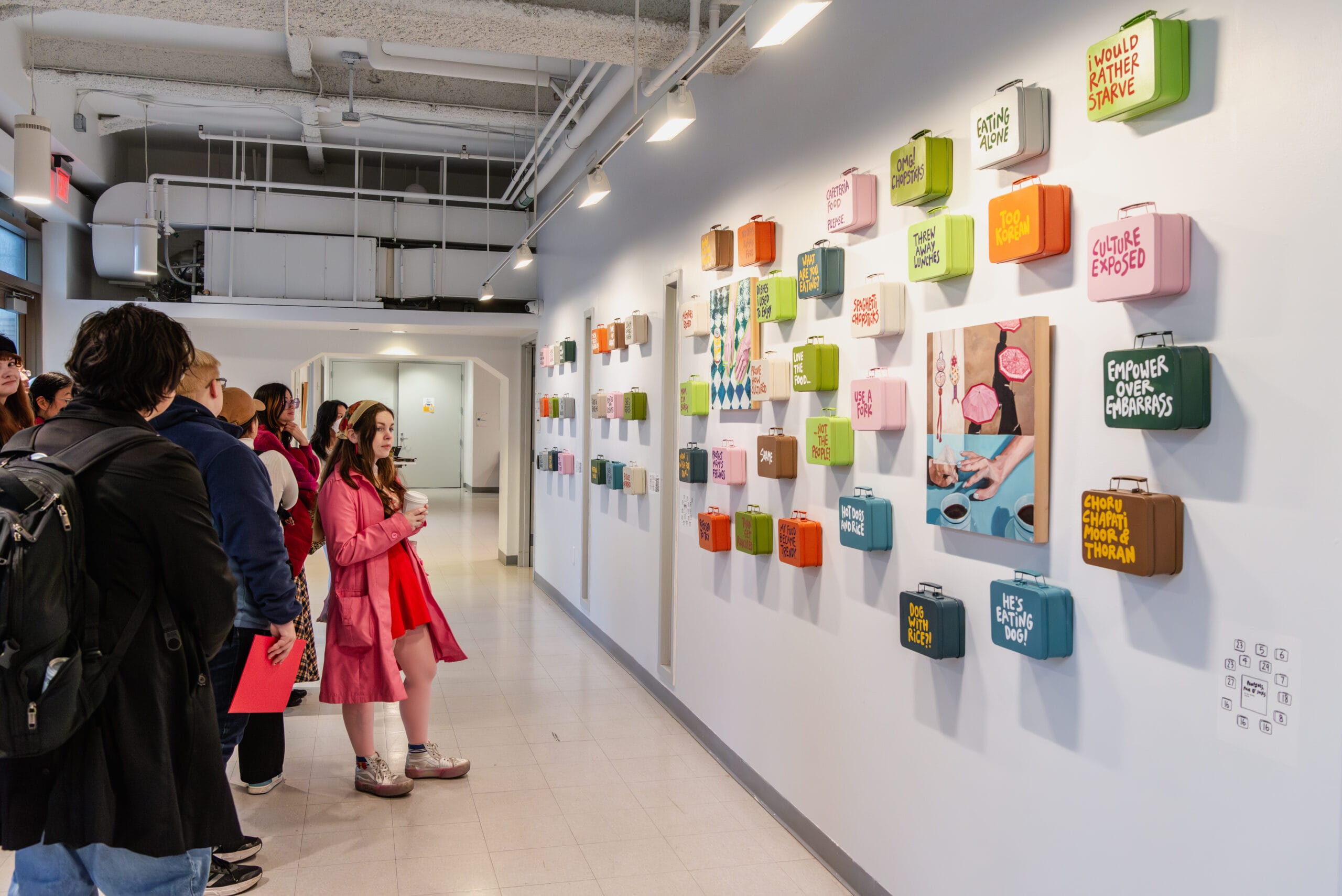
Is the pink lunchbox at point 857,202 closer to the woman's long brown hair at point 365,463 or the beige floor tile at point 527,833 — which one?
the woman's long brown hair at point 365,463

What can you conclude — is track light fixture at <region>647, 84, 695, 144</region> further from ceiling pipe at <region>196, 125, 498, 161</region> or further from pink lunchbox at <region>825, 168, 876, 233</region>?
ceiling pipe at <region>196, 125, 498, 161</region>

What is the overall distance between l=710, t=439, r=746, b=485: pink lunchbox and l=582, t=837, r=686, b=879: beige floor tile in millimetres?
1426

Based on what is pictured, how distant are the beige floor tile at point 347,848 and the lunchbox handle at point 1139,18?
3.24 metres

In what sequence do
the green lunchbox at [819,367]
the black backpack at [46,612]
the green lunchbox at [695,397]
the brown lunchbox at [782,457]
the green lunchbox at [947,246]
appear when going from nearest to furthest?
1. the black backpack at [46,612]
2. the green lunchbox at [947,246]
3. the green lunchbox at [819,367]
4. the brown lunchbox at [782,457]
5. the green lunchbox at [695,397]

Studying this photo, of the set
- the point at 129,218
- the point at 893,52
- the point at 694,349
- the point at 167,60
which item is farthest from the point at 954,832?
the point at 129,218

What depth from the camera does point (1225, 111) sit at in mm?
1811

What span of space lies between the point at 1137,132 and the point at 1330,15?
414 mm

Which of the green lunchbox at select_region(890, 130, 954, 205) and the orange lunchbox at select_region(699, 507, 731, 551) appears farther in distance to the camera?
the orange lunchbox at select_region(699, 507, 731, 551)

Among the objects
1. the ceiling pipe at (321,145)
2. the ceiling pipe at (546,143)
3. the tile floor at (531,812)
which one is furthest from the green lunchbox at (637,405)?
the ceiling pipe at (321,145)

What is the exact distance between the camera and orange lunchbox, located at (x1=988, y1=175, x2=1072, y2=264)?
218 cm

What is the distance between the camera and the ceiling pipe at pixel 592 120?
5.34 m

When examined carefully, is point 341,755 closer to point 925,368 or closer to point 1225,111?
point 925,368

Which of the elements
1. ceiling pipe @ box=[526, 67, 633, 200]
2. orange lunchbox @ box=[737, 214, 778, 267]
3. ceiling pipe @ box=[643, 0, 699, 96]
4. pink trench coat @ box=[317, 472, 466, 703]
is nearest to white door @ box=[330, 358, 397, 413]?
ceiling pipe @ box=[526, 67, 633, 200]

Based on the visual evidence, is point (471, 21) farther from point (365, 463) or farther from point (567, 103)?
point (567, 103)
